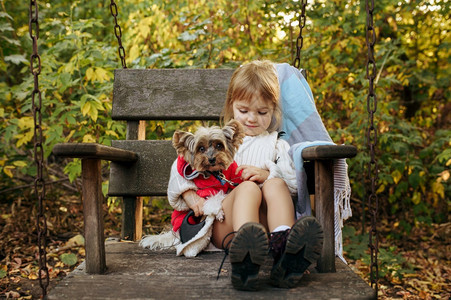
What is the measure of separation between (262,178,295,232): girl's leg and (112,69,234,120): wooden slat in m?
0.93

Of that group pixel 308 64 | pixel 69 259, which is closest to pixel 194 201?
pixel 69 259

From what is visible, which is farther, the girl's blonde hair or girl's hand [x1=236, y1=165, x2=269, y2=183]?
the girl's blonde hair

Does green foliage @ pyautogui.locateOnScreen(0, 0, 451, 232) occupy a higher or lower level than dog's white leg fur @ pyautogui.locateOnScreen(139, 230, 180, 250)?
higher

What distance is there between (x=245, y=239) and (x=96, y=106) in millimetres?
1949

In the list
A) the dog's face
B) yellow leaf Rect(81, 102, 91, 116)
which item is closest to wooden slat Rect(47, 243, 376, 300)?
the dog's face

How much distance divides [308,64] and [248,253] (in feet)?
10.6

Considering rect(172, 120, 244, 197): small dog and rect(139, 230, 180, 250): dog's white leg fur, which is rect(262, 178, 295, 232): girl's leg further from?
rect(139, 230, 180, 250): dog's white leg fur

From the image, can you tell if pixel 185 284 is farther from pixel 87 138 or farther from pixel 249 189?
pixel 87 138

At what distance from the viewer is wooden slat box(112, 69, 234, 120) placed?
8.88ft

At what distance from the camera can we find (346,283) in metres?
1.53

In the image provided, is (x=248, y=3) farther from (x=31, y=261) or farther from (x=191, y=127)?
(x=31, y=261)

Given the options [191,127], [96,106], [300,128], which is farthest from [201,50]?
[300,128]

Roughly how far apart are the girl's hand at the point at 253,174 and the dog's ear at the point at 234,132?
0.53 feet

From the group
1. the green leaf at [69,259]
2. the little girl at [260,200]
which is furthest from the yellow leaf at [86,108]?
the green leaf at [69,259]
